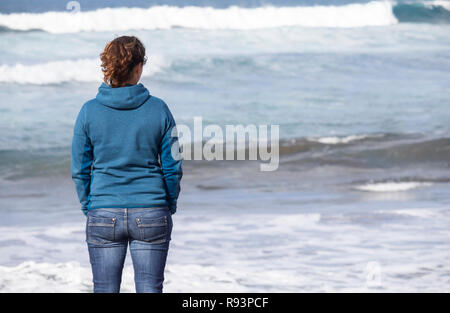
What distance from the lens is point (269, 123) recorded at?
14.1 m

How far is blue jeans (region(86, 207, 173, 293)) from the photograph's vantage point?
211cm

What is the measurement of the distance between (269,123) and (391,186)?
6.39m

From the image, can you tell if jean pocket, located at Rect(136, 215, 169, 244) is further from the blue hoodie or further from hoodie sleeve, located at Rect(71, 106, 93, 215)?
hoodie sleeve, located at Rect(71, 106, 93, 215)

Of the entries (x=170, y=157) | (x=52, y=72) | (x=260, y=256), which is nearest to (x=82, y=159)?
(x=170, y=157)

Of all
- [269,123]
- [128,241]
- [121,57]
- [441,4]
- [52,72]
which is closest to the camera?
[121,57]

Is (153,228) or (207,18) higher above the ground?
(153,228)

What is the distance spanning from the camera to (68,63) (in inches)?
680

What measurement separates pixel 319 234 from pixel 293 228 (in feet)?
0.83

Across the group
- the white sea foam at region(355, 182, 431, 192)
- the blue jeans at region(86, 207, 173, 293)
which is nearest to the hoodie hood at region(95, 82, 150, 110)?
the blue jeans at region(86, 207, 173, 293)

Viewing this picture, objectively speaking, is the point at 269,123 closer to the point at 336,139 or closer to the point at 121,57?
the point at 336,139

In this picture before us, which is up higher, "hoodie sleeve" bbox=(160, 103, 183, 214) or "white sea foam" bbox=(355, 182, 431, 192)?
"hoodie sleeve" bbox=(160, 103, 183, 214)

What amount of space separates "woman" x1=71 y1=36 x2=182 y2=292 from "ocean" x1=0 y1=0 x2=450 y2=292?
164cm

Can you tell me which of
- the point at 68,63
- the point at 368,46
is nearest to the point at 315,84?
the point at 368,46

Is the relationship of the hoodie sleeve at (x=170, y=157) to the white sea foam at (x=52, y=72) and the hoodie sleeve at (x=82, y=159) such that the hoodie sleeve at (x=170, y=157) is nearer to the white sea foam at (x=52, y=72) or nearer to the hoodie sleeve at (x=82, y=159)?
the hoodie sleeve at (x=82, y=159)
